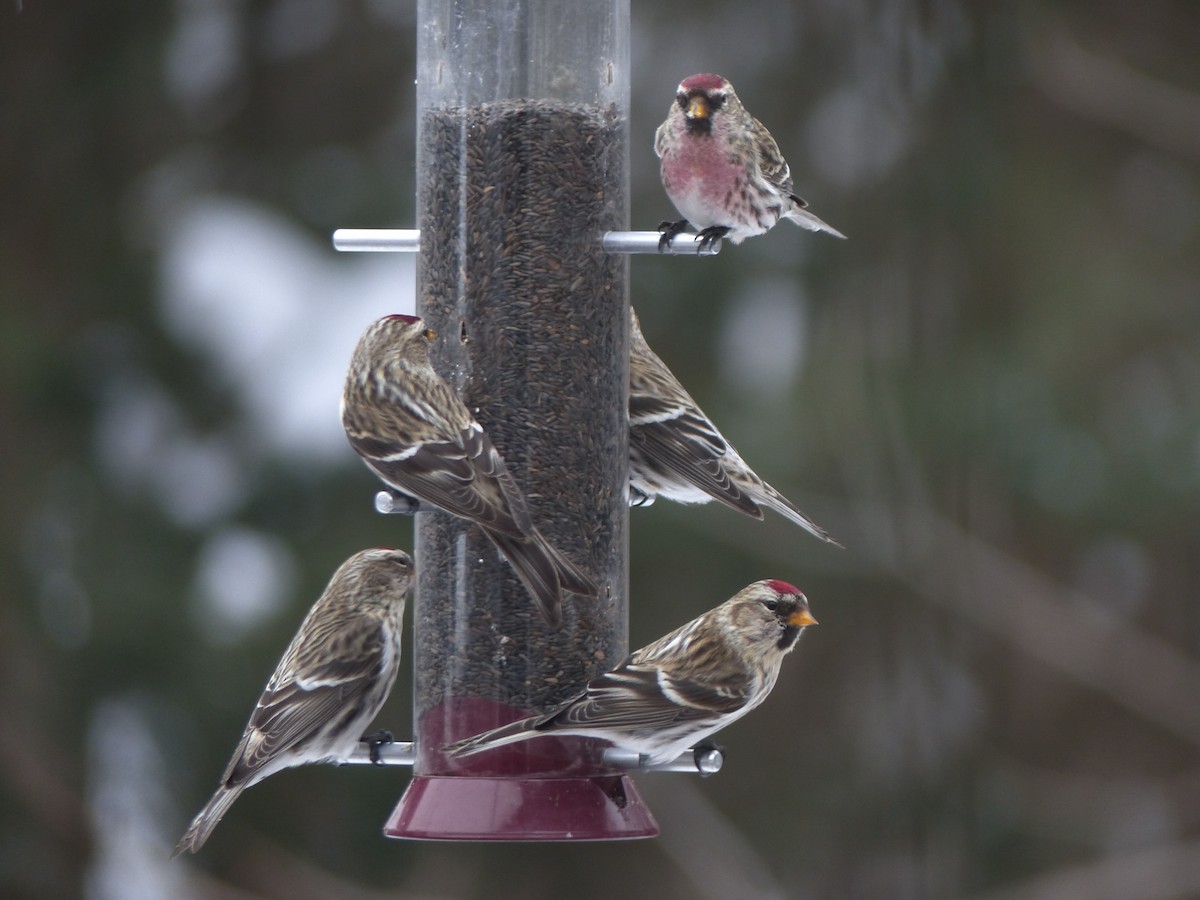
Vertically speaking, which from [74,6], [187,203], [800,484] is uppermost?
[74,6]

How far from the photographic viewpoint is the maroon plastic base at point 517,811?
4.56m

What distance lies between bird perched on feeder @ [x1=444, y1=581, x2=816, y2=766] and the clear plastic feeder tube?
0.18 m

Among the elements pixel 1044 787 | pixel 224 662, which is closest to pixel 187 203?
pixel 224 662

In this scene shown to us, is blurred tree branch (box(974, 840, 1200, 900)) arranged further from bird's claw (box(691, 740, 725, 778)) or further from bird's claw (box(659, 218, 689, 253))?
bird's claw (box(659, 218, 689, 253))

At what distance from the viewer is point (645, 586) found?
9906 mm

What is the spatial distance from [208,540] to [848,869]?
3.95 meters

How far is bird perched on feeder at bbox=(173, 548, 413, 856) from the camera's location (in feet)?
16.3

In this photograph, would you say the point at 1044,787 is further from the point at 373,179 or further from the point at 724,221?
the point at 724,221

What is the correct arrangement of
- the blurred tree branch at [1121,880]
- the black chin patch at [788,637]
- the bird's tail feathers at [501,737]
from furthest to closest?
1. the blurred tree branch at [1121,880]
2. the black chin patch at [788,637]
3. the bird's tail feathers at [501,737]

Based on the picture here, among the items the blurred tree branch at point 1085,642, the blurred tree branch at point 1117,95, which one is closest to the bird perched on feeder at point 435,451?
the blurred tree branch at point 1085,642

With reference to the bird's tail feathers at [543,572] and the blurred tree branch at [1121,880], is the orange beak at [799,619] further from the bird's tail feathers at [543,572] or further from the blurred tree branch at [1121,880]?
the blurred tree branch at [1121,880]

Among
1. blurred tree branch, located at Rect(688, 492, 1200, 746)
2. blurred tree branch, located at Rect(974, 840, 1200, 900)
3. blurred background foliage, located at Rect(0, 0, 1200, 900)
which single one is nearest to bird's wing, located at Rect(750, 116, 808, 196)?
blurred background foliage, located at Rect(0, 0, 1200, 900)

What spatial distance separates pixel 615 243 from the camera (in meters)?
5.02

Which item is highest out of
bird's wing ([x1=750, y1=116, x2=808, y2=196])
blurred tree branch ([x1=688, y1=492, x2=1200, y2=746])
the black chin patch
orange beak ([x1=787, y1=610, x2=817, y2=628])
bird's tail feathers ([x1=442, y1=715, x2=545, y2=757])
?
bird's wing ([x1=750, y1=116, x2=808, y2=196])
